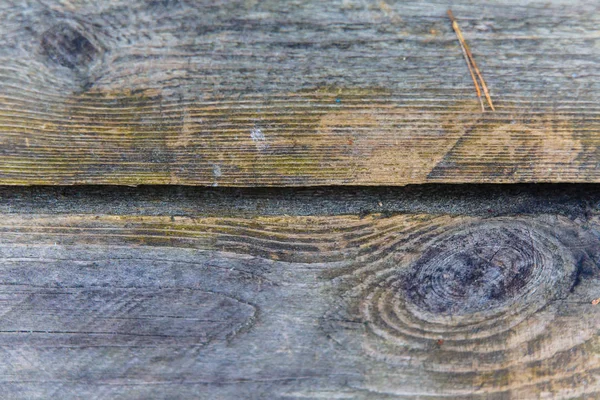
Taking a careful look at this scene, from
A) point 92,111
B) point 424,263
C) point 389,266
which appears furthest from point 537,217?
point 92,111

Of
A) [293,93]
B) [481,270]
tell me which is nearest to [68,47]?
[293,93]

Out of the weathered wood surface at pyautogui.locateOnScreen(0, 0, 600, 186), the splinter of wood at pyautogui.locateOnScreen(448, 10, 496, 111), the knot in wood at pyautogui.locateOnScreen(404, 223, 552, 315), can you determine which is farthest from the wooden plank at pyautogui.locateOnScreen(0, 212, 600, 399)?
the splinter of wood at pyautogui.locateOnScreen(448, 10, 496, 111)

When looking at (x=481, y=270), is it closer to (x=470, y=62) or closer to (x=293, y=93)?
(x=470, y=62)

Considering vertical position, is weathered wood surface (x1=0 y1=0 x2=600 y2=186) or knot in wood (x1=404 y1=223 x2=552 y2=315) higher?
weathered wood surface (x1=0 y1=0 x2=600 y2=186)

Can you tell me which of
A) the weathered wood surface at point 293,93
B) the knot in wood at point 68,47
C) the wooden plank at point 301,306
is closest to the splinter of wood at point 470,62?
the weathered wood surface at point 293,93

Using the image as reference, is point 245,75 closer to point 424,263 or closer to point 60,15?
point 60,15

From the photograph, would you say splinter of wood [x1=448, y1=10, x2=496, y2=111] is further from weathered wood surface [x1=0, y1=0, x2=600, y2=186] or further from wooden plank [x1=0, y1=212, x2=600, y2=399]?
wooden plank [x1=0, y1=212, x2=600, y2=399]
